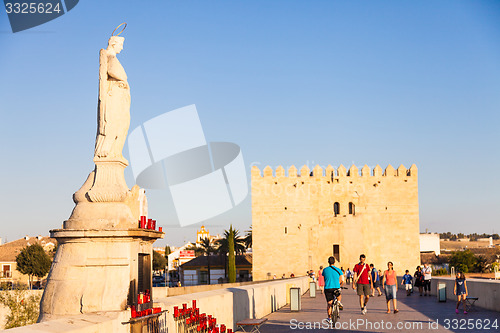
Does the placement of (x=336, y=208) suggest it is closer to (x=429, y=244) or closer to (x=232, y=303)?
(x=429, y=244)

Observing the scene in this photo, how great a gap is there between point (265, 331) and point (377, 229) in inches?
1472

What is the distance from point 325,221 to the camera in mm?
45688

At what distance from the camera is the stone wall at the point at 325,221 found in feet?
148

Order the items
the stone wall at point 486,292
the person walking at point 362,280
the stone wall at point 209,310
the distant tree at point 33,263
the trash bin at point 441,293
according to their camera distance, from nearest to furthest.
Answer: the stone wall at point 209,310, the person walking at point 362,280, the stone wall at point 486,292, the trash bin at point 441,293, the distant tree at point 33,263

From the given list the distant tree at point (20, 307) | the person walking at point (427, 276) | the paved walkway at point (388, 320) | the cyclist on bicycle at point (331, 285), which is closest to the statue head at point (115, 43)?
the cyclist on bicycle at point (331, 285)

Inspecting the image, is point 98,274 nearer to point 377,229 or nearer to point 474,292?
point 474,292

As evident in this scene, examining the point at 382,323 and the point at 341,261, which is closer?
the point at 382,323

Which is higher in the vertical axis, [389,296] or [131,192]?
[131,192]

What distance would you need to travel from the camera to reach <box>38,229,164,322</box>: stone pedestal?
7.05 meters

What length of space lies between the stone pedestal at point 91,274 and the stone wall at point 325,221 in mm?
37948

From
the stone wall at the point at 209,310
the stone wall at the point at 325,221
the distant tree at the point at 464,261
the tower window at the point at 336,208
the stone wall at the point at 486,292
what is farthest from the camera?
the distant tree at the point at 464,261

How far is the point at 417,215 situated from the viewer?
152 feet

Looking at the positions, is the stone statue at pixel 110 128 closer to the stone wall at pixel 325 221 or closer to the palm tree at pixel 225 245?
the stone wall at pixel 325 221

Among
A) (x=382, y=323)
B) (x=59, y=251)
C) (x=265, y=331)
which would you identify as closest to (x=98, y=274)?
(x=59, y=251)
